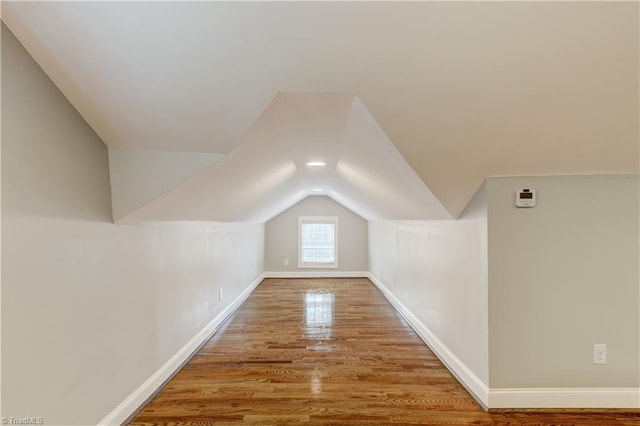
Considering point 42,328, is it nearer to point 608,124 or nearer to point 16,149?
point 16,149

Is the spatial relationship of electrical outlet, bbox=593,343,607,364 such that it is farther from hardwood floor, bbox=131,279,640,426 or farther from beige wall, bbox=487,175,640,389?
hardwood floor, bbox=131,279,640,426

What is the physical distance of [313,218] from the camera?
23.9 feet

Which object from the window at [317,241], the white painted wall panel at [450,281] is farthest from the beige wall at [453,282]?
the window at [317,241]

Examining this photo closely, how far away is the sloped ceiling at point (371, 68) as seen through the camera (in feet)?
3.88

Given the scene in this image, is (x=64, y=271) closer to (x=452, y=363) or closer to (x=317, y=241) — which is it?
(x=452, y=363)

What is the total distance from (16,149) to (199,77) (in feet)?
2.49

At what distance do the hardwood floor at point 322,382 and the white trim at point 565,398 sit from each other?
6 cm

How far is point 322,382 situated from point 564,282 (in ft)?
6.01

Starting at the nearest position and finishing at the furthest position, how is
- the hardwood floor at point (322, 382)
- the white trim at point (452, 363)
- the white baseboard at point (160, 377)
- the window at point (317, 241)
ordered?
the white baseboard at point (160, 377), the hardwood floor at point (322, 382), the white trim at point (452, 363), the window at point (317, 241)

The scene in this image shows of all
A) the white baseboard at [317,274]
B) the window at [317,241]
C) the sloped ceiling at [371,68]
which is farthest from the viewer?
the window at [317,241]

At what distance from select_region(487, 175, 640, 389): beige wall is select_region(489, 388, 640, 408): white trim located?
4 cm

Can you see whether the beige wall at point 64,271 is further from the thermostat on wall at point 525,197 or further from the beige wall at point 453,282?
the thermostat on wall at point 525,197

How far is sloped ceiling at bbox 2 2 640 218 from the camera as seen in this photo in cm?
118

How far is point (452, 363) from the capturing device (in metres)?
2.65
